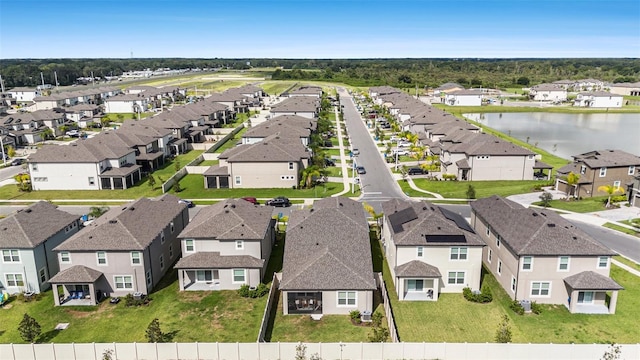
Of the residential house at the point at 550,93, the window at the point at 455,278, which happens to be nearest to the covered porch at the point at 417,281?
the window at the point at 455,278

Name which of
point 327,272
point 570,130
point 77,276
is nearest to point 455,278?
point 327,272

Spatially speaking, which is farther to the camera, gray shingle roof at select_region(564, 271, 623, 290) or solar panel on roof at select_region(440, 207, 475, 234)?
solar panel on roof at select_region(440, 207, 475, 234)

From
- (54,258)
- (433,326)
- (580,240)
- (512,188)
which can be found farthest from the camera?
(512,188)

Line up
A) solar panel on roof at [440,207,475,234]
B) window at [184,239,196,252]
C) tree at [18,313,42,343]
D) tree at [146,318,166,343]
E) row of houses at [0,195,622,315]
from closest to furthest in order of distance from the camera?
tree at [146,318,166,343] < tree at [18,313,42,343] < row of houses at [0,195,622,315] < window at [184,239,196,252] < solar panel on roof at [440,207,475,234]

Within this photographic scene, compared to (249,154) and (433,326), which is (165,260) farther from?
(249,154)

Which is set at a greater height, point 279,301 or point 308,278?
point 308,278

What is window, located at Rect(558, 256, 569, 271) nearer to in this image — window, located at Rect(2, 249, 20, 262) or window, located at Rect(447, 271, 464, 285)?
window, located at Rect(447, 271, 464, 285)

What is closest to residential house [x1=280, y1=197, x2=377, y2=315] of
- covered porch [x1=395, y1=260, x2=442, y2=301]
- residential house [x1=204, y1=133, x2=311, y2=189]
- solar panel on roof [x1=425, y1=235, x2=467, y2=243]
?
covered porch [x1=395, y1=260, x2=442, y2=301]

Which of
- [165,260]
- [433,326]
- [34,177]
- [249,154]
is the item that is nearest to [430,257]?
[433,326]
